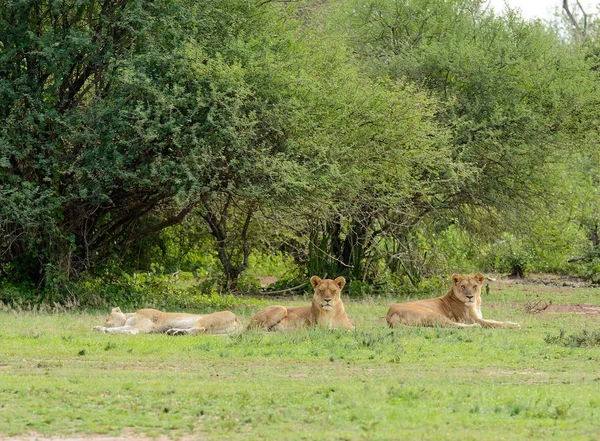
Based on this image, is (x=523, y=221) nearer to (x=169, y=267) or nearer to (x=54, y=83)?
(x=169, y=267)

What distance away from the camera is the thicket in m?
20.2

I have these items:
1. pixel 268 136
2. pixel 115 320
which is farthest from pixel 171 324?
pixel 268 136

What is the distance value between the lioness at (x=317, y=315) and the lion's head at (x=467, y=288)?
2045 mm

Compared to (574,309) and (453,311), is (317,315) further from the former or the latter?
(574,309)

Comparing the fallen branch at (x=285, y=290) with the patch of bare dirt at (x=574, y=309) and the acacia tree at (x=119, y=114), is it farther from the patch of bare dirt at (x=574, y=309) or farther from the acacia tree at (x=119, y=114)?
the patch of bare dirt at (x=574, y=309)

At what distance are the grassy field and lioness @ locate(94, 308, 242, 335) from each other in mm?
465

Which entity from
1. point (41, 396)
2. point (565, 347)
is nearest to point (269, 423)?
point (41, 396)

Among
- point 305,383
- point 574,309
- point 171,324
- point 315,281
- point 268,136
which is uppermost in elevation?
point 268,136

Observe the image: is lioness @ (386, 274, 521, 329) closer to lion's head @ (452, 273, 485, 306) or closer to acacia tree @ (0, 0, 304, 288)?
lion's head @ (452, 273, 485, 306)

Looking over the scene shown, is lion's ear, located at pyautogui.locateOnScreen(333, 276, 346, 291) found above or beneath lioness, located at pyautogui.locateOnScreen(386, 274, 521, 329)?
above

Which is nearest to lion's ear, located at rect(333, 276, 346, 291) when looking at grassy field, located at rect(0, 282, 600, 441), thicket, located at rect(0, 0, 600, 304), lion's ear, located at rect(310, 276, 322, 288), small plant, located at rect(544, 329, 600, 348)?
lion's ear, located at rect(310, 276, 322, 288)

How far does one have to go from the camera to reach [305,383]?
11.2m

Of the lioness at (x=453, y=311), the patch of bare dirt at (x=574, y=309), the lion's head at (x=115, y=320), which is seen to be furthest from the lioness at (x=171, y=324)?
the patch of bare dirt at (x=574, y=309)

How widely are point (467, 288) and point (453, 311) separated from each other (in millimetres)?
453
